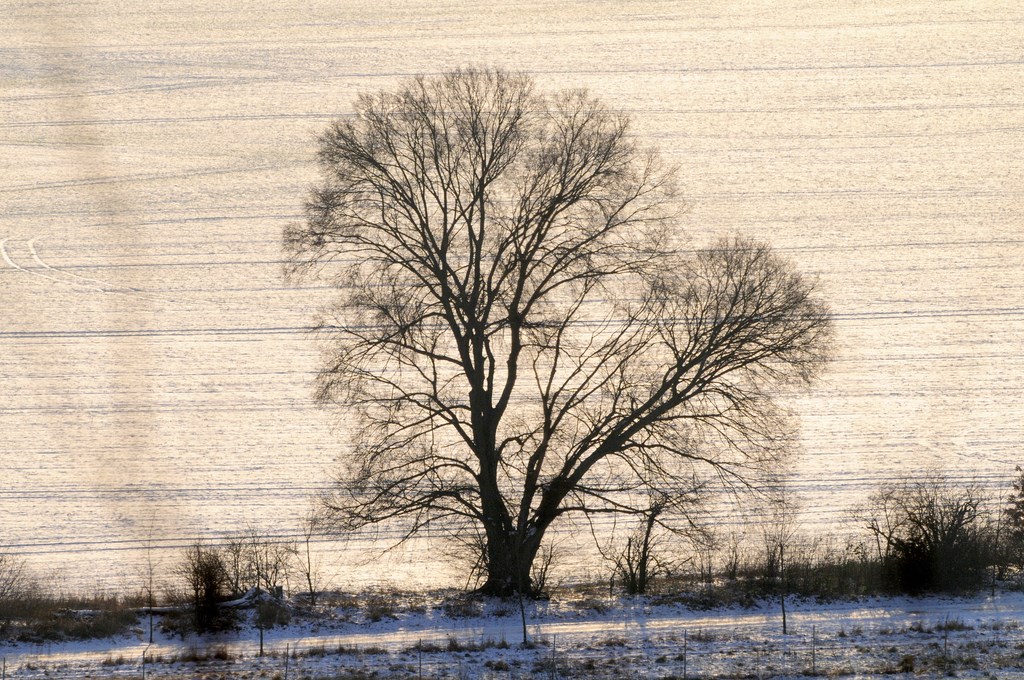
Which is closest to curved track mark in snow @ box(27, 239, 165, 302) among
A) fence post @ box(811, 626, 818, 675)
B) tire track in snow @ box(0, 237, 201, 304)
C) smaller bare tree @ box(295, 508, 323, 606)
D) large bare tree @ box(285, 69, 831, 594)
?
tire track in snow @ box(0, 237, 201, 304)

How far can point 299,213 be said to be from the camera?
6450 cm

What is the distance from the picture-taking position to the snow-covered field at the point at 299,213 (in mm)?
36062

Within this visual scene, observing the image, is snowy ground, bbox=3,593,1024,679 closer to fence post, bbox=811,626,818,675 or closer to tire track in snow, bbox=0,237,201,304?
fence post, bbox=811,626,818,675

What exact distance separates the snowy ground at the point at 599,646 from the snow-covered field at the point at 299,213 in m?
5.06

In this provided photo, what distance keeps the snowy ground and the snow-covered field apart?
16.6ft

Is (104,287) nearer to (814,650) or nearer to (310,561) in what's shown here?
(310,561)

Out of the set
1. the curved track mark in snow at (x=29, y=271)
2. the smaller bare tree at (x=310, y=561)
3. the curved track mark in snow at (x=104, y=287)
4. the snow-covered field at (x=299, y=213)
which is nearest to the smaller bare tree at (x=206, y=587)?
the smaller bare tree at (x=310, y=561)

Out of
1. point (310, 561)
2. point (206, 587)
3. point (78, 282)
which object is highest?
point (78, 282)

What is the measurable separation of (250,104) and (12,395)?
1472 inches

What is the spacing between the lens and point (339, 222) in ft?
80.2

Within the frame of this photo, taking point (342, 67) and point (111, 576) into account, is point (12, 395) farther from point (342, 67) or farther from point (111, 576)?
point (342, 67)

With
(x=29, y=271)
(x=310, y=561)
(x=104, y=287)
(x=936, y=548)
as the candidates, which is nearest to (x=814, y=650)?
(x=936, y=548)

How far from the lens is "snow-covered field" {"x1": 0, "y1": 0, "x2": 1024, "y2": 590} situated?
118 ft

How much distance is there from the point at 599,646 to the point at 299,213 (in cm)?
4723
